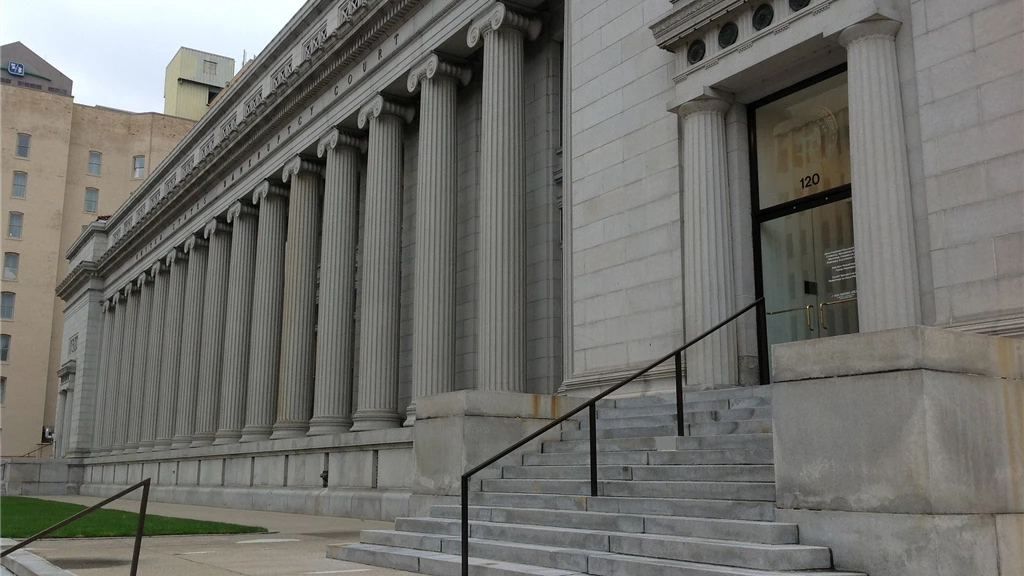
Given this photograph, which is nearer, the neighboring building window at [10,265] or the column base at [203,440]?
the column base at [203,440]

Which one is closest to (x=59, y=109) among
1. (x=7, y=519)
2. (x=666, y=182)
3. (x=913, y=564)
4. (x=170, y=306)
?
(x=170, y=306)

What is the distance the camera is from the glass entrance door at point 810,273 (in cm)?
1480

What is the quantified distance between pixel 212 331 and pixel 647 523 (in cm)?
3219

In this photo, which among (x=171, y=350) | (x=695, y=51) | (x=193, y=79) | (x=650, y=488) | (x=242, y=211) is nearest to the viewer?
(x=650, y=488)

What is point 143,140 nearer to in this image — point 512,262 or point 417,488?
point 512,262

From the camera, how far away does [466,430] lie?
13.8 metres

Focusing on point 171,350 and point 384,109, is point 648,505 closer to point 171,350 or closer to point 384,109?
point 384,109

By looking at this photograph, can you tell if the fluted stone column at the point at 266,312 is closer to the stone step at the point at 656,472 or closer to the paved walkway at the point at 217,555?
the paved walkway at the point at 217,555

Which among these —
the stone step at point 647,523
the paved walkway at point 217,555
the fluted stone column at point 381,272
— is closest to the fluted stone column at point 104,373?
the fluted stone column at point 381,272

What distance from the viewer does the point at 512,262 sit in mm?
21344

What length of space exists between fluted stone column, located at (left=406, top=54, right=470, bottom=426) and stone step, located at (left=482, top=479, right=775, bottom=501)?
9.59 m

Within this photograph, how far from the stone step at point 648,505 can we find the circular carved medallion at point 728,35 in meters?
8.39

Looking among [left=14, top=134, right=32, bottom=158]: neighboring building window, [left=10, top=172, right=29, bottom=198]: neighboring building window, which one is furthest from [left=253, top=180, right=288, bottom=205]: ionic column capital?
[left=14, top=134, right=32, bottom=158]: neighboring building window

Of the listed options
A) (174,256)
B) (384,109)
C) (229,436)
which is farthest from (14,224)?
(384,109)
